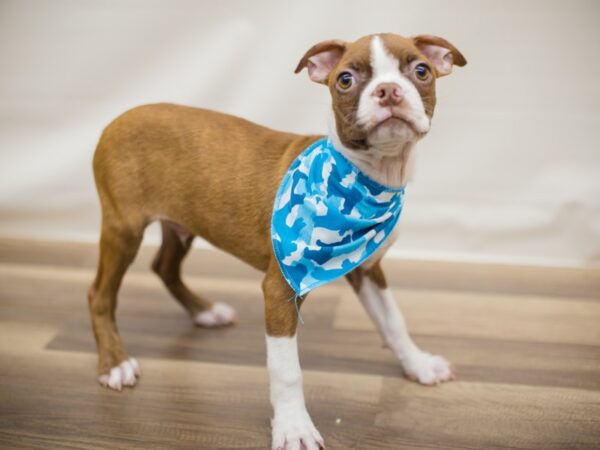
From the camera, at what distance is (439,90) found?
150 inches

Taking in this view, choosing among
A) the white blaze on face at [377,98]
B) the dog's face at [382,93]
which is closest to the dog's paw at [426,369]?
the dog's face at [382,93]

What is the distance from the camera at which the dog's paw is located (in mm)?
2703

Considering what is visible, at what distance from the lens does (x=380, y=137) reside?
6.85ft

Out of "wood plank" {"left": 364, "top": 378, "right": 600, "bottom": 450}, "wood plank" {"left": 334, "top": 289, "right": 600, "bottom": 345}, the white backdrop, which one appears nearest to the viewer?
"wood plank" {"left": 364, "top": 378, "right": 600, "bottom": 450}

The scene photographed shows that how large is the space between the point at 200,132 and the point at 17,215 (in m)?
2.01

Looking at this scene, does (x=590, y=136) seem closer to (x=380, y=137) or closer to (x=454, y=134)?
(x=454, y=134)

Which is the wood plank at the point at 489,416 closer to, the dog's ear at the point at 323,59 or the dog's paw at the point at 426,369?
the dog's paw at the point at 426,369

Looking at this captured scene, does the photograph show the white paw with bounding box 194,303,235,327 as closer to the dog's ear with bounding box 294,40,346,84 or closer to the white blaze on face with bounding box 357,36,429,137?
the dog's ear with bounding box 294,40,346,84

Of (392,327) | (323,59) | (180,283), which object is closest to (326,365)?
(392,327)

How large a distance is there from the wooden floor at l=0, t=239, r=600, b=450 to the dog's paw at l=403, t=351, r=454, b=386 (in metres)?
0.03

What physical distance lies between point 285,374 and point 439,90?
76.3 inches

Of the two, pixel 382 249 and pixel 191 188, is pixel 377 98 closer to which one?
pixel 382 249

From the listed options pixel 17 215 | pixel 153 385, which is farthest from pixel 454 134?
pixel 17 215

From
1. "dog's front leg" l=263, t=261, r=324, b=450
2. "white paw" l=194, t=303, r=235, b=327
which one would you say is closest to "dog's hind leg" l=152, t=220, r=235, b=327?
"white paw" l=194, t=303, r=235, b=327
